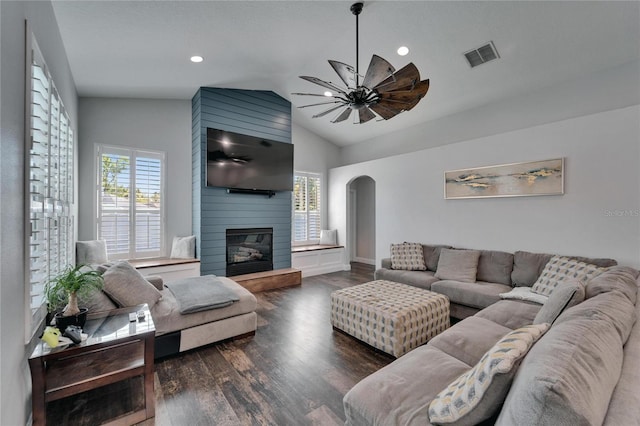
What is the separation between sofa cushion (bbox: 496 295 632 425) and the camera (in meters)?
0.75

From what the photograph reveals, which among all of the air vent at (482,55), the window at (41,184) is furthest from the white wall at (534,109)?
the window at (41,184)

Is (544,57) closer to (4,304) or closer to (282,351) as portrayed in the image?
(282,351)

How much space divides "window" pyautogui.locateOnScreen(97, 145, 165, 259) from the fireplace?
1187 millimetres

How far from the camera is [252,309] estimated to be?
308 cm

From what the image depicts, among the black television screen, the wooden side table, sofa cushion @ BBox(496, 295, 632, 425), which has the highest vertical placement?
the black television screen

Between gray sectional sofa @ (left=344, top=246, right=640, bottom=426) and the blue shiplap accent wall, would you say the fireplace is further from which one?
gray sectional sofa @ (left=344, top=246, right=640, bottom=426)

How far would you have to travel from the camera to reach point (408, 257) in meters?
4.59

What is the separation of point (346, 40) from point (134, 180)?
3946mm

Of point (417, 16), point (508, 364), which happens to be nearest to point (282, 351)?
point (508, 364)

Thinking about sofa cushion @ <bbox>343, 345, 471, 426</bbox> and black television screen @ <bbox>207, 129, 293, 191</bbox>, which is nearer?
sofa cushion @ <bbox>343, 345, 471, 426</bbox>

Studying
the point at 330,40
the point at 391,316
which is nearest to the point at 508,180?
the point at 391,316

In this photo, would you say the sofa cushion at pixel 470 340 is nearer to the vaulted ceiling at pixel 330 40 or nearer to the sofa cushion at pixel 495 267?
the sofa cushion at pixel 495 267

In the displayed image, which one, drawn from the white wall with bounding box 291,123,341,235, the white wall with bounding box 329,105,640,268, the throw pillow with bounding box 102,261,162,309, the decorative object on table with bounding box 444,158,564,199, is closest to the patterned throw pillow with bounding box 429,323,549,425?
the throw pillow with bounding box 102,261,162,309

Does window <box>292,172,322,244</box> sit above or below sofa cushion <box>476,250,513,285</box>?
above
